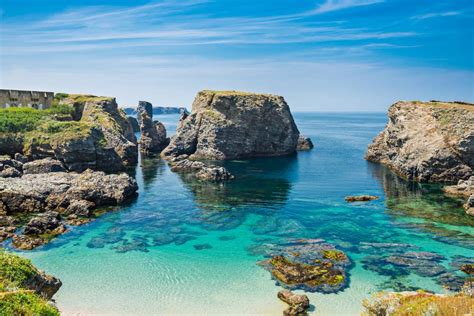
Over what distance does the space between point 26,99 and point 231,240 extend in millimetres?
87166

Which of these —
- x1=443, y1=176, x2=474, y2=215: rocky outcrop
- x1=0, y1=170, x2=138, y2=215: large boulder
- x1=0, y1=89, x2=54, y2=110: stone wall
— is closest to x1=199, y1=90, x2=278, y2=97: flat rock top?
x1=0, y1=89, x2=54, y2=110: stone wall

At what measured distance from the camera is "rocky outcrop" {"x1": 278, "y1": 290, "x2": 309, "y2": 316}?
29422 mm

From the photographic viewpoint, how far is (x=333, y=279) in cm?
3472

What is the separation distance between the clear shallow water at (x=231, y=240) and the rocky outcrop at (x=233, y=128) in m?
29.8

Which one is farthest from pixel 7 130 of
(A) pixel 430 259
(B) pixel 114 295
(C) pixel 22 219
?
(A) pixel 430 259

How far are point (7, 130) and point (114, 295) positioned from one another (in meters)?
67.7

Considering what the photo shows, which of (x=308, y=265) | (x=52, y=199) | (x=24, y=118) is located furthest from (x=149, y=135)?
(x=308, y=265)

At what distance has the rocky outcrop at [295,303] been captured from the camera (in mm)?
29422

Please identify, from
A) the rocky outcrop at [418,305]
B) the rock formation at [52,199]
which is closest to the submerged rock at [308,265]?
the rocky outcrop at [418,305]

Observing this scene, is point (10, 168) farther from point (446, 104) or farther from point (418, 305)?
point (446, 104)

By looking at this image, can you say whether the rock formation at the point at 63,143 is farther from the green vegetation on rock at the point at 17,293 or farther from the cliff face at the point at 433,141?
the cliff face at the point at 433,141

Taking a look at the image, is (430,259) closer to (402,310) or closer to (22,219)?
(402,310)

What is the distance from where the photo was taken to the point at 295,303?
30.0 m

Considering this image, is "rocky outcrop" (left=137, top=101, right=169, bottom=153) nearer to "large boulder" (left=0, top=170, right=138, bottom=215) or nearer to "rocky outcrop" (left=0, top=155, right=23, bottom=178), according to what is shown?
"rocky outcrop" (left=0, top=155, right=23, bottom=178)
